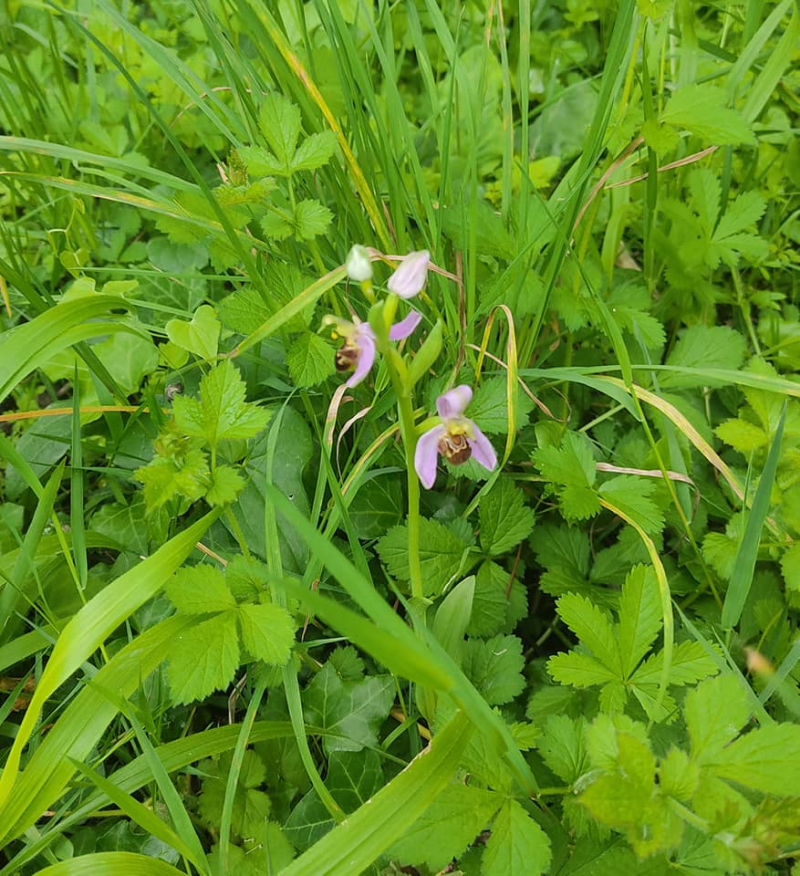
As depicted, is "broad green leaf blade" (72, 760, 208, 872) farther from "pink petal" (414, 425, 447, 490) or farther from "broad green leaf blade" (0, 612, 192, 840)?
"pink petal" (414, 425, 447, 490)

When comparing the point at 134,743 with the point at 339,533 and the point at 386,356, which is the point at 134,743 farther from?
the point at 386,356

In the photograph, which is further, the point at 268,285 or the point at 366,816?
the point at 268,285

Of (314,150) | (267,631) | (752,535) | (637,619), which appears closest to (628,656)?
(637,619)

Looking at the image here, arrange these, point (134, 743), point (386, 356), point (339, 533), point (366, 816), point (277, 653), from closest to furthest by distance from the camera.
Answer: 1. point (386, 356)
2. point (366, 816)
3. point (277, 653)
4. point (134, 743)
5. point (339, 533)

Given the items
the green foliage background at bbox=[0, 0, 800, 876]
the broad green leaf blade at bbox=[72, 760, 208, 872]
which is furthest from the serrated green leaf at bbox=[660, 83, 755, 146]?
the broad green leaf blade at bbox=[72, 760, 208, 872]

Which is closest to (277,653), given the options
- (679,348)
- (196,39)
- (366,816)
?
(366,816)

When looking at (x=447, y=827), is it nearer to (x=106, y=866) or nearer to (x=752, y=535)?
(x=106, y=866)

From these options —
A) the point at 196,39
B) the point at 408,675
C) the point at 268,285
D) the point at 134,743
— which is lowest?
the point at 134,743
